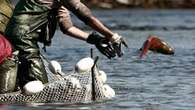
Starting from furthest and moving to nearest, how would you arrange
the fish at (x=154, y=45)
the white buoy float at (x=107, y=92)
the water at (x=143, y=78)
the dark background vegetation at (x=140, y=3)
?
the dark background vegetation at (x=140, y=3)
the white buoy float at (x=107, y=92)
the fish at (x=154, y=45)
the water at (x=143, y=78)

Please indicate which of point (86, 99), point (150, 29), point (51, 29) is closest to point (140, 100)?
point (86, 99)

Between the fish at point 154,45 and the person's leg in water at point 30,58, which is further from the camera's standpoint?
the fish at point 154,45

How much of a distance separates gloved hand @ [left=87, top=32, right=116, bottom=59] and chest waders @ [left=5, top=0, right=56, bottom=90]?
0.68 meters

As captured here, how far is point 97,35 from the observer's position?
43.7ft

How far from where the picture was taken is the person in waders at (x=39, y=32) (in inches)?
518

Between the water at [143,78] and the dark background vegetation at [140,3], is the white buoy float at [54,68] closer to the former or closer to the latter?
the water at [143,78]

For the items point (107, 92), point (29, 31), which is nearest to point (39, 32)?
point (29, 31)

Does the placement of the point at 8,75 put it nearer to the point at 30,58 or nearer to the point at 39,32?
the point at 30,58

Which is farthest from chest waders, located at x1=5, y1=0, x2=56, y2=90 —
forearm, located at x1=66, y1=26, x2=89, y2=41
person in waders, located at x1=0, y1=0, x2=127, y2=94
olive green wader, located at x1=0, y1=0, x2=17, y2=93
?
forearm, located at x1=66, y1=26, x2=89, y2=41

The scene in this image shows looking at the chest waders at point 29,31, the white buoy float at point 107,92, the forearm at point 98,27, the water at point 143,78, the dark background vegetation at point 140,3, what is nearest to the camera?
the forearm at point 98,27

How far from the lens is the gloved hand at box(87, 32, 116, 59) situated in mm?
13195

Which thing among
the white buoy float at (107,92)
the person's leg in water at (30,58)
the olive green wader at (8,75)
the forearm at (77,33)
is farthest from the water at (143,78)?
the forearm at (77,33)

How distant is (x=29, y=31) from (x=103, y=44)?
3.56 feet

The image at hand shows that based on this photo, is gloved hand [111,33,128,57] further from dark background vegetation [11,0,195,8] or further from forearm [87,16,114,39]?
dark background vegetation [11,0,195,8]
